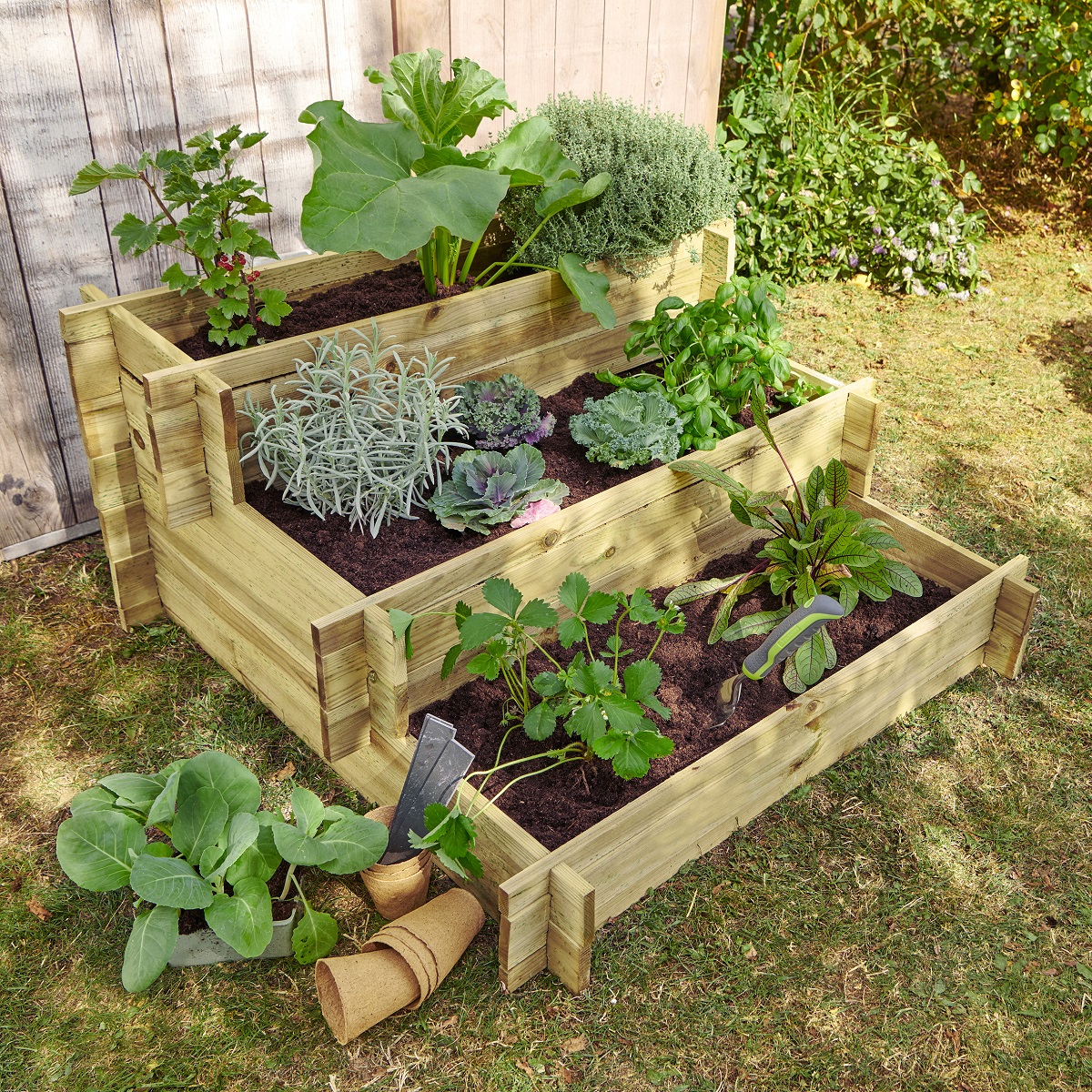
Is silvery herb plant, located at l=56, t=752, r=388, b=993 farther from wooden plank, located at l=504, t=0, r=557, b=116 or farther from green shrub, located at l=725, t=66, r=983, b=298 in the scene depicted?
green shrub, located at l=725, t=66, r=983, b=298

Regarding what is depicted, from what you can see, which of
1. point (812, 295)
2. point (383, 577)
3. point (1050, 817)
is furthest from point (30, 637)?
point (812, 295)

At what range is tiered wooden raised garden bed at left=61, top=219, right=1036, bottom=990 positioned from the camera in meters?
2.28

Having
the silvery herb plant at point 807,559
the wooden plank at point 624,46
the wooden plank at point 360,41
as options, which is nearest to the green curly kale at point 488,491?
the silvery herb plant at point 807,559

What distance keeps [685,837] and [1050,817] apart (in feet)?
2.93

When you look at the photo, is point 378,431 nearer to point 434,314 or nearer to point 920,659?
point 434,314

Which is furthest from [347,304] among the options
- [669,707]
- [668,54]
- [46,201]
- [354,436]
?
[668,54]

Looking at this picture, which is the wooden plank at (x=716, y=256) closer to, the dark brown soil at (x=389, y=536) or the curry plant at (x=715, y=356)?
the curry plant at (x=715, y=356)

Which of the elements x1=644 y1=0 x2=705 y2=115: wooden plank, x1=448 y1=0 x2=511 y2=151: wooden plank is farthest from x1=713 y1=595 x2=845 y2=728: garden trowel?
x1=644 y1=0 x2=705 y2=115: wooden plank

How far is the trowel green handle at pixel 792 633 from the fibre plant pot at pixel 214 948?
3.72 feet

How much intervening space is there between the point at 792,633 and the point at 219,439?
1.38 meters

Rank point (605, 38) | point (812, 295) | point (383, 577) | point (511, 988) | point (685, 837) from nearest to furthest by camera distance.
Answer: point (511, 988), point (685, 837), point (383, 577), point (605, 38), point (812, 295)

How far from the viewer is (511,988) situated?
85.6 inches

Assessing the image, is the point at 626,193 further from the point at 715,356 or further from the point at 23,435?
the point at 23,435

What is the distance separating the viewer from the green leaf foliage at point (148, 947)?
2.07 metres
